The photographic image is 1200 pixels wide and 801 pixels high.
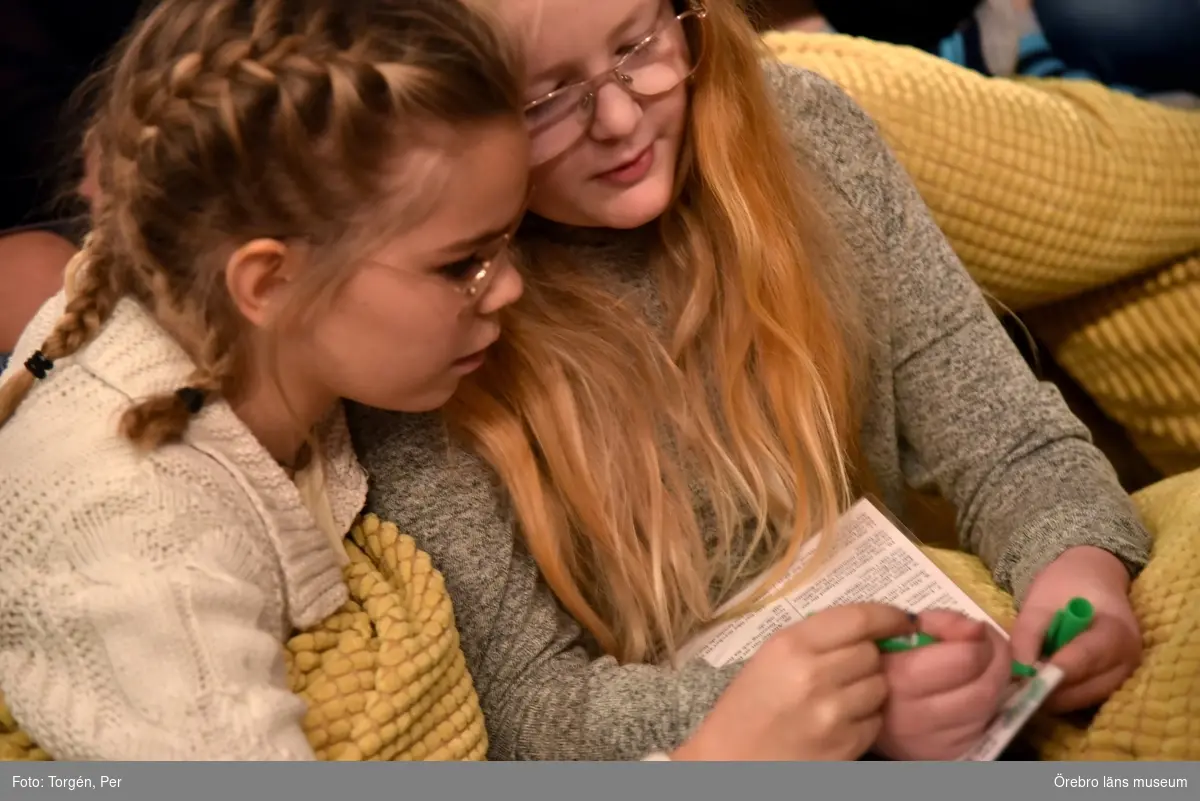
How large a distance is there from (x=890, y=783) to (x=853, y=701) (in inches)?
2.3

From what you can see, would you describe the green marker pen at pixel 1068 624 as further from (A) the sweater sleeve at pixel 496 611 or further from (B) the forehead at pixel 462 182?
(B) the forehead at pixel 462 182

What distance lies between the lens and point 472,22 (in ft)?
2.28

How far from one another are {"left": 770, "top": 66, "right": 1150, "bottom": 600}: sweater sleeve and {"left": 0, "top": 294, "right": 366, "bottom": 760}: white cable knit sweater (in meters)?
0.53

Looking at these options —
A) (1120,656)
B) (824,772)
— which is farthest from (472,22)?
(1120,656)

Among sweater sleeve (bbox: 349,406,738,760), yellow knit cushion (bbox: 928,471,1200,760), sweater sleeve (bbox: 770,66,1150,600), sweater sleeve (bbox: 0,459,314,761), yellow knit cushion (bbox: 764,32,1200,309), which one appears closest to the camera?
sweater sleeve (bbox: 0,459,314,761)

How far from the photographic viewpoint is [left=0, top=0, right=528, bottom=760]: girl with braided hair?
2.08 feet

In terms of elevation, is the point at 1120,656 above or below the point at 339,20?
below

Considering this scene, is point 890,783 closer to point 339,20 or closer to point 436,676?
point 436,676

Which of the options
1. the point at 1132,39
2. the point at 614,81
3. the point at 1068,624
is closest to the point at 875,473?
the point at 1068,624

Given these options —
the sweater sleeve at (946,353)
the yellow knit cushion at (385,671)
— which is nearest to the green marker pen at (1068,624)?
the sweater sleeve at (946,353)

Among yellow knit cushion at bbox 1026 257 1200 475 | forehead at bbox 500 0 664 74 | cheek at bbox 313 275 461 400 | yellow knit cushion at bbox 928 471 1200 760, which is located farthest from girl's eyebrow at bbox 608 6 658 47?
yellow knit cushion at bbox 1026 257 1200 475

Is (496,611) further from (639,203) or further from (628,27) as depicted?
(628,27)

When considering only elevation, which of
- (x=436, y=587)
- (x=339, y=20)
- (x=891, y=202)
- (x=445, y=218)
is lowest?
(x=436, y=587)

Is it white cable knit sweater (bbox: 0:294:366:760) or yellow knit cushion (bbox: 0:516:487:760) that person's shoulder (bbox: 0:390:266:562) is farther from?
yellow knit cushion (bbox: 0:516:487:760)
